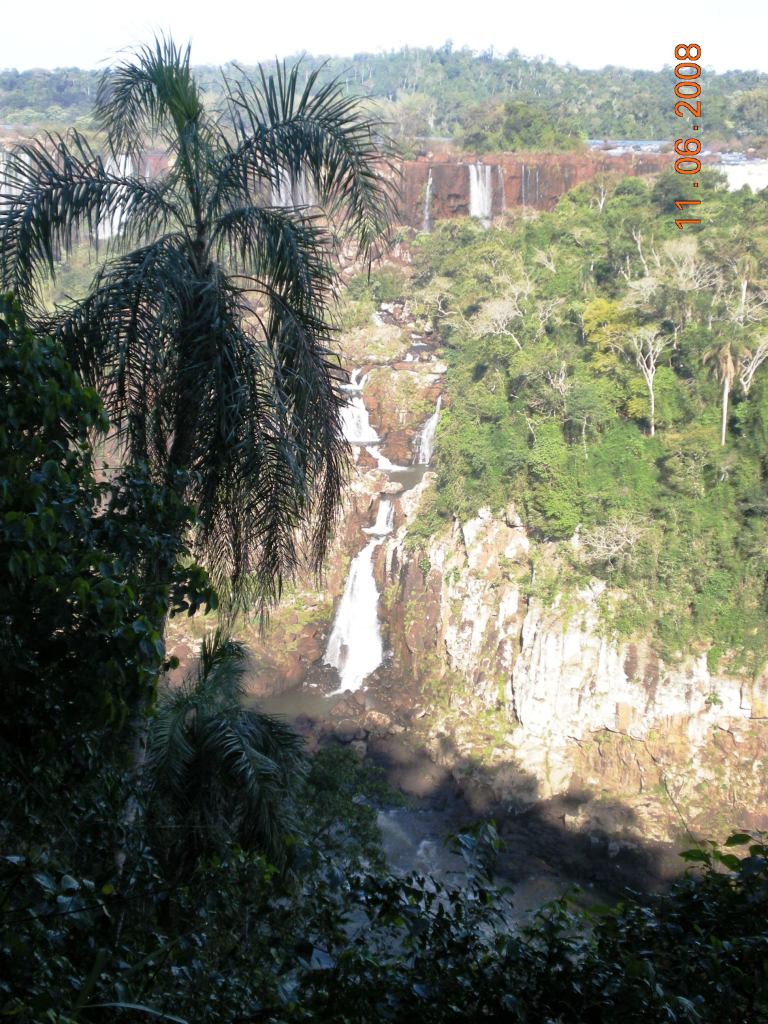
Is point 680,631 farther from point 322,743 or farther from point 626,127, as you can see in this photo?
point 626,127

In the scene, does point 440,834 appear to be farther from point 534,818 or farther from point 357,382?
point 357,382

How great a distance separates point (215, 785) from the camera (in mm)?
4262

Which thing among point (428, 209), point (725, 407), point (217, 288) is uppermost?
point (428, 209)

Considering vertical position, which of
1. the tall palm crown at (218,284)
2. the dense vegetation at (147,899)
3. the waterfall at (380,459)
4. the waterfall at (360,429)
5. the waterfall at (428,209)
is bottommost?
the waterfall at (380,459)

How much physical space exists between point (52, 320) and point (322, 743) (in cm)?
1181

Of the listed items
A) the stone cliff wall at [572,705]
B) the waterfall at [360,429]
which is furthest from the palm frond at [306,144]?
the waterfall at [360,429]

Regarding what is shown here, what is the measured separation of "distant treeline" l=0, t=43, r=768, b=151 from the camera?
1225 inches

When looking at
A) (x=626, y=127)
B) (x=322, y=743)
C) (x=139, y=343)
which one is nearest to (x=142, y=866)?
(x=139, y=343)

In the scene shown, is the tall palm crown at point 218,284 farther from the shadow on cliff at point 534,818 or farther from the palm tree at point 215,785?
the shadow on cliff at point 534,818

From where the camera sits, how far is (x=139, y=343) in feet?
11.1

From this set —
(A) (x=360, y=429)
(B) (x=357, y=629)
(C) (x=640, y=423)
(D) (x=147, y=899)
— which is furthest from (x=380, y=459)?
(D) (x=147, y=899)

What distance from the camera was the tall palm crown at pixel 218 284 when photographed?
11.1 ft

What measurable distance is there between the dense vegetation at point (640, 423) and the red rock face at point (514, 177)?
289 inches

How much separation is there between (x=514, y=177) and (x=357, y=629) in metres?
17.7
